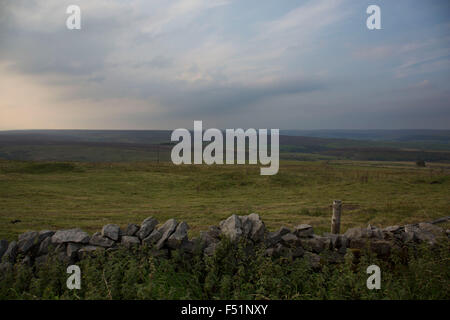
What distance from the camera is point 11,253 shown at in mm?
6559

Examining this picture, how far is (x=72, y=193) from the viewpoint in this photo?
Result: 21.1 meters

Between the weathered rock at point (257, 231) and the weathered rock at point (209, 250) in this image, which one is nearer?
the weathered rock at point (209, 250)

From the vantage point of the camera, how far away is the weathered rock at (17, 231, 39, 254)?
6664 mm

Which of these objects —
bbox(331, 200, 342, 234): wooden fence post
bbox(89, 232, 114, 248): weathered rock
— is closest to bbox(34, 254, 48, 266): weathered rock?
bbox(89, 232, 114, 248): weathered rock

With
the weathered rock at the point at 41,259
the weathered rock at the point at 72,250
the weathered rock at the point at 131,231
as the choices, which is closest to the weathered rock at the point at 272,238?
the weathered rock at the point at 131,231

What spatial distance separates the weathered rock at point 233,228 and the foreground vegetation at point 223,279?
0.23m

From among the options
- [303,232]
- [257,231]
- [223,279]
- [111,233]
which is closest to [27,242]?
[111,233]

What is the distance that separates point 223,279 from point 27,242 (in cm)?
490

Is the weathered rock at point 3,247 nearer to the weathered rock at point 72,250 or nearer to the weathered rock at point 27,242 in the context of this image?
the weathered rock at point 27,242

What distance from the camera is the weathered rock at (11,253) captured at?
641 centimetres

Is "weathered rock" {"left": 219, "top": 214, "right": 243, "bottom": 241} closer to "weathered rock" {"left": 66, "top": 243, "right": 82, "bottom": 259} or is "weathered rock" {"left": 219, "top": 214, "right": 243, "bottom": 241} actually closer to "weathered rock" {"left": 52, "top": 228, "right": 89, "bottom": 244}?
"weathered rock" {"left": 52, "top": 228, "right": 89, "bottom": 244}

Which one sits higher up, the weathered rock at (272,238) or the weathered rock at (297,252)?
the weathered rock at (272,238)

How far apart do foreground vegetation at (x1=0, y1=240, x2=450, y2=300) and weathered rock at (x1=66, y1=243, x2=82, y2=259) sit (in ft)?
1.28
